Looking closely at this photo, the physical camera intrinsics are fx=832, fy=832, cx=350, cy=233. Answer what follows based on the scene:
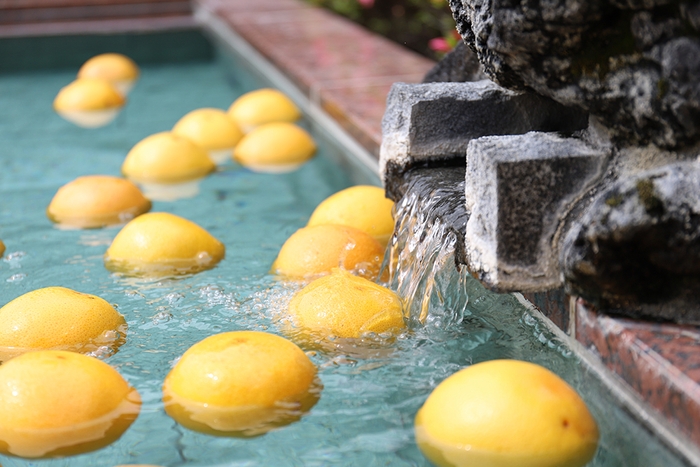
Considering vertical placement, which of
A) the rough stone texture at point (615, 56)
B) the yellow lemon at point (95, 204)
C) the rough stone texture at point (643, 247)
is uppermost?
the rough stone texture at point (615, 56)

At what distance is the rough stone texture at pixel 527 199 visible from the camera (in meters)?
2.08

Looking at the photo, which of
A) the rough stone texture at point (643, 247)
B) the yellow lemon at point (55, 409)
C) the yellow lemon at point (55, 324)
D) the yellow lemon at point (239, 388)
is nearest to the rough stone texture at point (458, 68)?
the rough stone texture at point (643, 247)

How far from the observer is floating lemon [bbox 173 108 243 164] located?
512 cm

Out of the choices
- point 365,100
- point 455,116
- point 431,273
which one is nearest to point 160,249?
point 431,273

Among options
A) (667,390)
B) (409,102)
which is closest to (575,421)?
(667,390)

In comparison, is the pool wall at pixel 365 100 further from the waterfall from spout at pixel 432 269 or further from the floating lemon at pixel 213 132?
the floating lemon at pixel 213 132

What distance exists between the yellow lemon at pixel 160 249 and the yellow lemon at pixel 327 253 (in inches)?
14.2

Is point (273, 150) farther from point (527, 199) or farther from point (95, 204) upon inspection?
point (527, 199)

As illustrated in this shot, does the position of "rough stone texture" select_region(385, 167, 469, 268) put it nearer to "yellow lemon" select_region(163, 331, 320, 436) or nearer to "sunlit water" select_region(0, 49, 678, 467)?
"sunlit water" select_region(0, 49, 678, 467)

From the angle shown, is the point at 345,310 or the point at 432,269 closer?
the point at 345,310

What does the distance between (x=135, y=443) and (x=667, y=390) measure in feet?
4.17

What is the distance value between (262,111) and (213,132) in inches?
25.8

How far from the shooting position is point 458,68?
326 centimetres

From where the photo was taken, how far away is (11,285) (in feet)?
10.5
